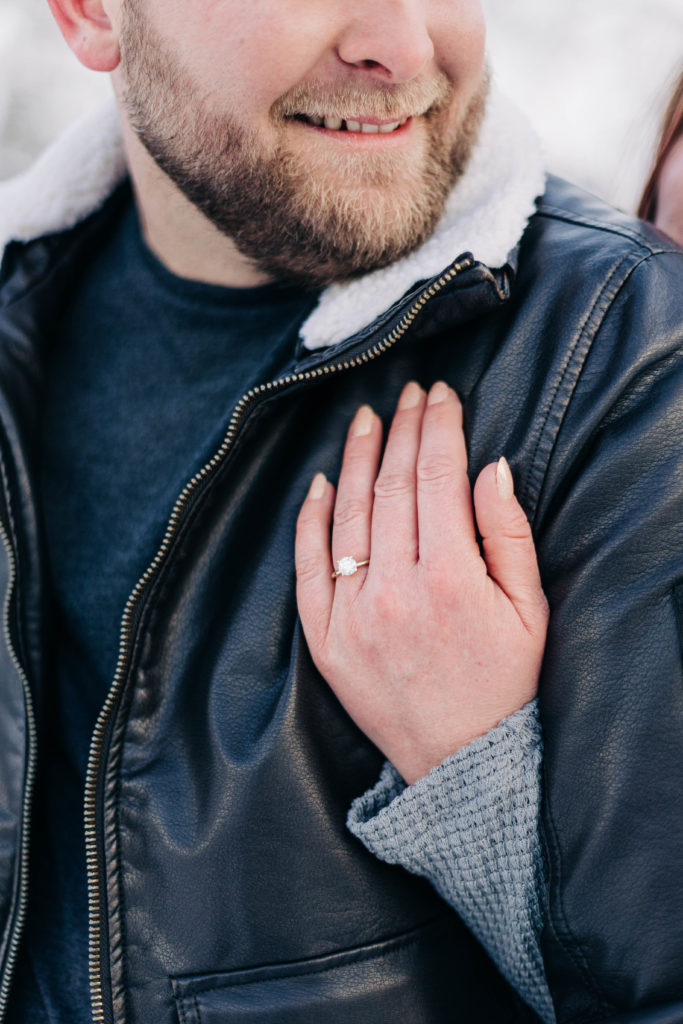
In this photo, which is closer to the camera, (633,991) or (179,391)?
(633,991)

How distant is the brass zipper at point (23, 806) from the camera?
47.5 inches

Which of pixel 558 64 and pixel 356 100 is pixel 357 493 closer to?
pixel 356 100

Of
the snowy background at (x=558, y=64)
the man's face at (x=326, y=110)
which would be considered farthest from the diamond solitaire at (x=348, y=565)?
the snowy background at (x=558, y=64)

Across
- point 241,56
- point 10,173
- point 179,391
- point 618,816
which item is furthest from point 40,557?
point 10,173

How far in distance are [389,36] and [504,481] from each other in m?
0.61

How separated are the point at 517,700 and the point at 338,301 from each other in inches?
23.5

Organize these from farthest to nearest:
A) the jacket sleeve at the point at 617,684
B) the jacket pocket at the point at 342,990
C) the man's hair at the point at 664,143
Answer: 1. the man's hair at the point at 664,143
2. the jacket pocket at the point at 342,990
3. the jacket sleeve at the point at 617,684

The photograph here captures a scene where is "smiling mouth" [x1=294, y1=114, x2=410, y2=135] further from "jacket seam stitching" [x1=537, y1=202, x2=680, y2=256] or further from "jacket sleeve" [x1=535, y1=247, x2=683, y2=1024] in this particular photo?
"jacket sleeve" [x1=535, y1=247, x2=683, y2=1024]

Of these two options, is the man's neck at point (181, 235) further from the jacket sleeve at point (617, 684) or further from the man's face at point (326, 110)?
the jacket sleeve at point (617, 684)

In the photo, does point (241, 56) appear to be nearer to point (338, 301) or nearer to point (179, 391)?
point (338, 301)

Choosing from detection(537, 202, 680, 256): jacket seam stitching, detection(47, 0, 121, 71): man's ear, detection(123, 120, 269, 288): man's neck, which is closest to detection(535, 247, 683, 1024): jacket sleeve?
detection(537, 202, 680, 256): jacket seam stitching

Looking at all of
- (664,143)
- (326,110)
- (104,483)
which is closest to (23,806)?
(104,483)

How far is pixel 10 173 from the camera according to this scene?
117 inches

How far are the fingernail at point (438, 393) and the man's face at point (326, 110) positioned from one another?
0.76 feet
